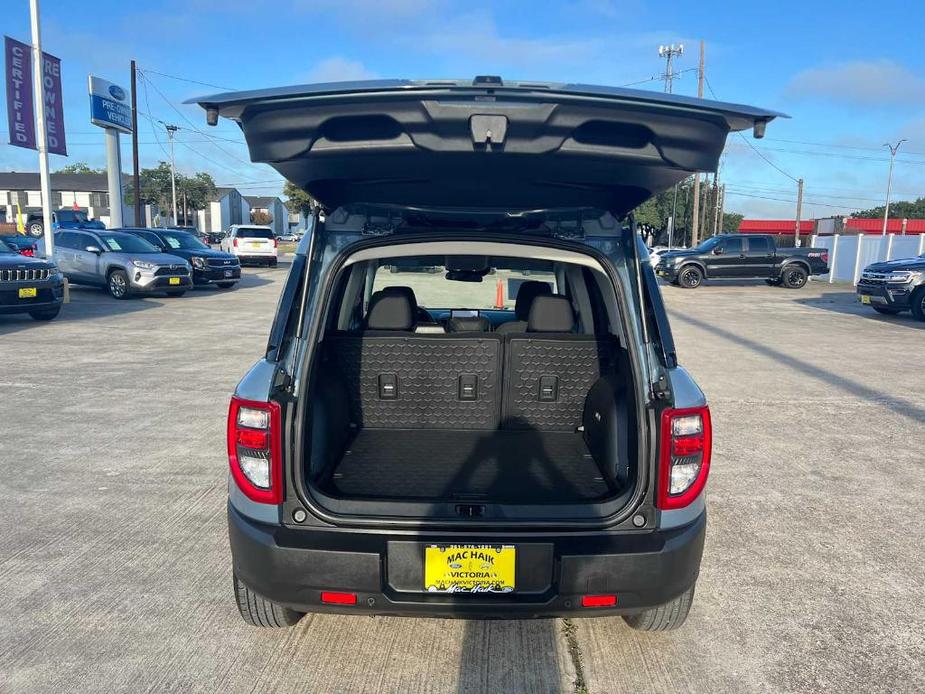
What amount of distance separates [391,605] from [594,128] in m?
1.78

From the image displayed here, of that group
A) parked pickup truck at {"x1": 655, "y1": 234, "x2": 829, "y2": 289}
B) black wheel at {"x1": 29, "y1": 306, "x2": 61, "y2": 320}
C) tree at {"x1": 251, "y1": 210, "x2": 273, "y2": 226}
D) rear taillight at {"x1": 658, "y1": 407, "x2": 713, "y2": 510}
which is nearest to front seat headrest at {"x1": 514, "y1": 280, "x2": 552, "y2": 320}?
rear taillight at {"x1": 658, "y1": 407, "x2": 713, "y2": 510}

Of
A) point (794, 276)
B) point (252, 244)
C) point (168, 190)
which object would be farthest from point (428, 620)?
point (168, 190)

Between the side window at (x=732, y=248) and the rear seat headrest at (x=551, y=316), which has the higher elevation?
the side window at (x=732, y=248)

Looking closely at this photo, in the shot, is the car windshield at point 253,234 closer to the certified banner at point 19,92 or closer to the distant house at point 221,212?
the certified banner at point 19,92

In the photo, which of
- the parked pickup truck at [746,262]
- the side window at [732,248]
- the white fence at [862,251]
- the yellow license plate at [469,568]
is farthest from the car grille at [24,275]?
the white fence at [862,251]

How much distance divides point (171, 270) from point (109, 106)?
47.7 ft

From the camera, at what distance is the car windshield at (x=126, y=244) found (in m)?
16.2

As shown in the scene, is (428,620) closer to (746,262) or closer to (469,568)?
(469,568)

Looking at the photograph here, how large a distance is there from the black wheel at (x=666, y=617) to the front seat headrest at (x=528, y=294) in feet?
5.76

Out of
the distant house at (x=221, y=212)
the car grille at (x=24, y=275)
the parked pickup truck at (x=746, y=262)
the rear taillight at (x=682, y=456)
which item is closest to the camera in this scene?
the rear taillight at (x=682, y=456)

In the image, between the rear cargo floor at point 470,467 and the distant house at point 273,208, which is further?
the distant house at point 273,208

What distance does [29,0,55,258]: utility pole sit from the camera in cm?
1493

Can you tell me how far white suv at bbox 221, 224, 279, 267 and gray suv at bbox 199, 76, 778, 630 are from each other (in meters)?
25.6

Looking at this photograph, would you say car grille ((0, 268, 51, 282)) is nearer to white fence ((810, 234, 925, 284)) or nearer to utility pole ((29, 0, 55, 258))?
utility pole ((29, 0, 55, 258))
